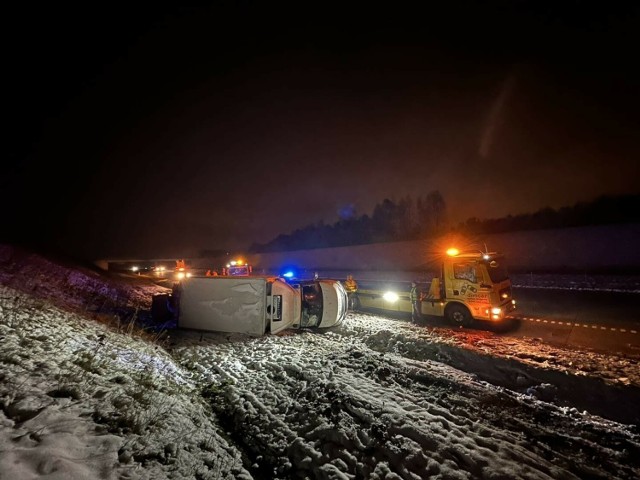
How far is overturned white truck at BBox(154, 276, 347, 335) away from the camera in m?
8.99

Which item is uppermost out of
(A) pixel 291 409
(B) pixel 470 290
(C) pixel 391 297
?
(B) pixel 470 290

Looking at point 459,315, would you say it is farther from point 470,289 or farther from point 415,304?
point 415,304

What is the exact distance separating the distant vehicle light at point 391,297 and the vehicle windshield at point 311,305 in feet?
12.6

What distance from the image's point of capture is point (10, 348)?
14.2 feet

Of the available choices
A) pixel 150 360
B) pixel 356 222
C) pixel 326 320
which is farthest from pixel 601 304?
pixel 356 222

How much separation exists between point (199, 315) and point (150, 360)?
129 inches

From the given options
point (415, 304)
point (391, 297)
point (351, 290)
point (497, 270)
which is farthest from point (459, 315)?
point (351, 290)

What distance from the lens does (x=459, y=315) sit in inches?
428

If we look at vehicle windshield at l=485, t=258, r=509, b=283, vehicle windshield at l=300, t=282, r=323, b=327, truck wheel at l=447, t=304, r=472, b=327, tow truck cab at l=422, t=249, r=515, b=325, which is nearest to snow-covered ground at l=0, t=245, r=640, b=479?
vehicle windshield at l=300, t=282, r=323, b=327

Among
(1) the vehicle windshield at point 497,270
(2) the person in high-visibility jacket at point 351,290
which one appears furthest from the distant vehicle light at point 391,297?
(1) the vehicle windshield at point 497,270

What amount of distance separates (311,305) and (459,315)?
529 cm

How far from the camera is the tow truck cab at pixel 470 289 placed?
10.2 metres

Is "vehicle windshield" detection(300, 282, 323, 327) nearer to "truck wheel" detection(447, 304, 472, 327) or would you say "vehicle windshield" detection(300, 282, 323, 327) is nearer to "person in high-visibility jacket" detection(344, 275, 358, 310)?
"person in high-visibility jacket" detection(344, 275, 358, 310)

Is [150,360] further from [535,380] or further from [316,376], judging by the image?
[535,380]
